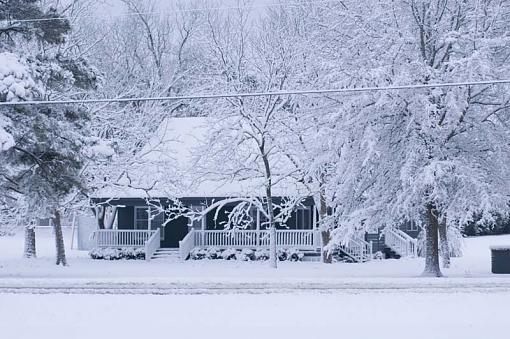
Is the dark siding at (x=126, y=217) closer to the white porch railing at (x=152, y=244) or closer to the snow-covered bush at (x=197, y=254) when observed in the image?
the white porch railing at (x=152, y=244)

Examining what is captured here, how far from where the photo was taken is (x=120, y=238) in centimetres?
3688

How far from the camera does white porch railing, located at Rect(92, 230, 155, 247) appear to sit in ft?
120

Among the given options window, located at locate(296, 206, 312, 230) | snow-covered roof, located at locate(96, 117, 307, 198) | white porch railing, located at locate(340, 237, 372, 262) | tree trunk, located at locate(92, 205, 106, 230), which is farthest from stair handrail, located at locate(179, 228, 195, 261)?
white porch railing, located at locate(340, 237, 372, 262)

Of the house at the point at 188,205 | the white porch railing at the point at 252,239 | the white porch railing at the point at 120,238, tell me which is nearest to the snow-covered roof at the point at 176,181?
the house at the point at 188,205

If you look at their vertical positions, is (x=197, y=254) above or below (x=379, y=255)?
above

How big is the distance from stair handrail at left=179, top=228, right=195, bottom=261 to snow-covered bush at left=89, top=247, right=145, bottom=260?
2.19 metres

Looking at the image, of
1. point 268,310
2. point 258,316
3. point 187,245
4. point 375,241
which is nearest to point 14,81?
point 268,310

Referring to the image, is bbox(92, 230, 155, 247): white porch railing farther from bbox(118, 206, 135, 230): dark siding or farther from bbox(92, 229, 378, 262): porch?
bbox(118, 206, 135, 230): dark siding

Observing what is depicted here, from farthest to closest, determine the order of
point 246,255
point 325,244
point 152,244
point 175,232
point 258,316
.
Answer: point 175,232 → point 152,244 → point 246,255 → point 325,244 → point 258,316

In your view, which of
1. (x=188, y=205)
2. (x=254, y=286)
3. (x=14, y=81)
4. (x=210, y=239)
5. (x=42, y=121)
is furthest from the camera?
(x=188, y=205)

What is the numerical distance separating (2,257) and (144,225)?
7.61 metres

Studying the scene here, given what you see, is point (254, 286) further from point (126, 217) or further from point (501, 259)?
point (126, 217)

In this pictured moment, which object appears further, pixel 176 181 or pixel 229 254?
pixel 229 254

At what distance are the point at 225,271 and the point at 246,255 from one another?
6094 millimetres
